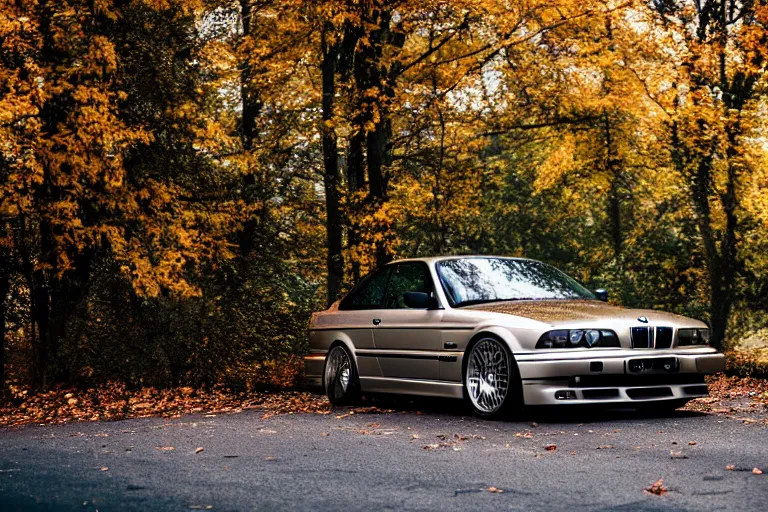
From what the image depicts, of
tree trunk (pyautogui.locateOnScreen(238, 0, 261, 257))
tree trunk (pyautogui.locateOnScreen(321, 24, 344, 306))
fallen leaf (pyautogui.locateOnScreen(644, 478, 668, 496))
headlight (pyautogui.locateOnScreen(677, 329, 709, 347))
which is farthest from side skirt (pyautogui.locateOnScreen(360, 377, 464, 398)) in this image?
tree trunk (pyautogui.locateOnScreen(321, 24, 344, 306))

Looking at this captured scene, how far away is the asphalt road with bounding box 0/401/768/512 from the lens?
625 centimetres

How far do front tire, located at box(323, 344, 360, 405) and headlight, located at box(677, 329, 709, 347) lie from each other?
11.6 feet

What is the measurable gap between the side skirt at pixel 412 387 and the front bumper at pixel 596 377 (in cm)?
100

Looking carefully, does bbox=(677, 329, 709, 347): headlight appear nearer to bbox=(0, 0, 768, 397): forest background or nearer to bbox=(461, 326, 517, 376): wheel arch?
bbox=(461, 326, 517, 376): wheel arch

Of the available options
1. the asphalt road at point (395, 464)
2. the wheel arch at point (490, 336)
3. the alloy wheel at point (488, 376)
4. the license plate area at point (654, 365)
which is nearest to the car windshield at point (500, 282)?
the wheel arch at point (490, 336)

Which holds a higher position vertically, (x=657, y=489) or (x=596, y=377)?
(x=596, y=377)

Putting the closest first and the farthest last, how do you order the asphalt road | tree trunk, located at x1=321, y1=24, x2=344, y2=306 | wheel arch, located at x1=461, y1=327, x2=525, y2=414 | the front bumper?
the asphalt road < the front bumper < wheel arch, located at x1=461, y1=327, x2=525, y2=414 < tree trunk, located at x1=321, y1=24, x2=344, y2=306

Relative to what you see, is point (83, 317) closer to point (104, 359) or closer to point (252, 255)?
point (104, 359)

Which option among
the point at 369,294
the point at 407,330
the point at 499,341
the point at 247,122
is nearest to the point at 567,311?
the point at 499,341

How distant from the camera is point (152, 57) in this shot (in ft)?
57.4

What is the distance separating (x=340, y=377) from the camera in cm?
1267

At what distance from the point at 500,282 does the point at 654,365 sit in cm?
202

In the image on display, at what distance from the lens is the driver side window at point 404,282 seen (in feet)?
38.7

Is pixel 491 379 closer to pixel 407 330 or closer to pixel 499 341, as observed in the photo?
pixel 499 341
